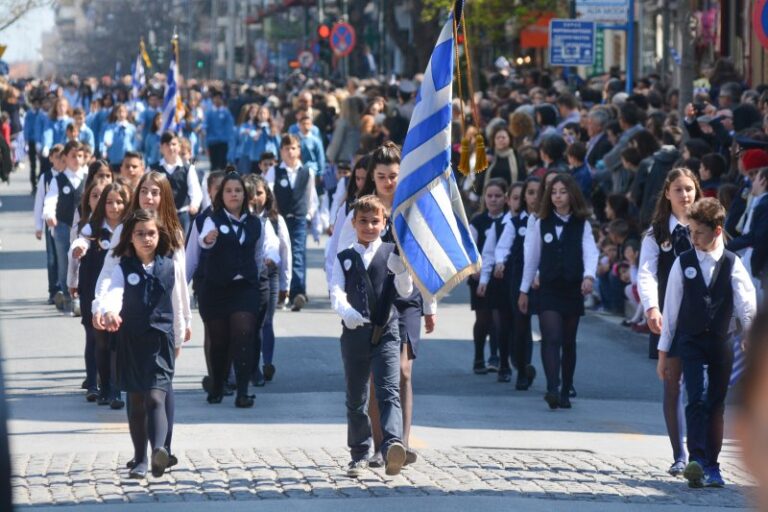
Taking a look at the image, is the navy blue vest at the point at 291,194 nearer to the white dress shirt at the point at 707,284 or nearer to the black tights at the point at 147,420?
the black tights at the point at 147,420

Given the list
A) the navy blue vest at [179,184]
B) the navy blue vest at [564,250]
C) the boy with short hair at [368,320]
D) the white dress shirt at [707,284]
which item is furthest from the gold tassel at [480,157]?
the navy blue vest at [179,184]

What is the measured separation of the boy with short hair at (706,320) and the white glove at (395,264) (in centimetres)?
144

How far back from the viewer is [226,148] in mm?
33906

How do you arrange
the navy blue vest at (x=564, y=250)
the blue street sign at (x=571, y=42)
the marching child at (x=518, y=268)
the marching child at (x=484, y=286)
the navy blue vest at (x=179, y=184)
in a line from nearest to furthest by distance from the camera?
the navy blue vest at (x=564, y=250)
the marching child at (x=518, y=268)
the marching child at (x=484, y=286)
the navy blue vest at (x=179, y=184)
the blue street sign at (x=571, y=42)

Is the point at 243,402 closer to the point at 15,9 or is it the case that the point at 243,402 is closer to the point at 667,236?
the point at 667,236

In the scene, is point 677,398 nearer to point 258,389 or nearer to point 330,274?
point 330,274

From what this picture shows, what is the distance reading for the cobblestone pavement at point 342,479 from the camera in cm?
822

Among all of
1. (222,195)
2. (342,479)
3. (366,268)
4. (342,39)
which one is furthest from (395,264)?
(342,39)

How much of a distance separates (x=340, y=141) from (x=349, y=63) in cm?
4320

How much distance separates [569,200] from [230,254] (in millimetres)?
2388

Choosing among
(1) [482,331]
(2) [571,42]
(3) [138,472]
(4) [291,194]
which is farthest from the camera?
(2) [571,42]

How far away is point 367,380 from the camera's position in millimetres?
8750

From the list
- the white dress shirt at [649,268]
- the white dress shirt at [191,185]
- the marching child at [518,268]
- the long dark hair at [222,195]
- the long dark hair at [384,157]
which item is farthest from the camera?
the white dress shirt at [191,185]

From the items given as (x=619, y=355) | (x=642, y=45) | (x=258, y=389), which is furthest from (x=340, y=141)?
(x=642, y=45)
